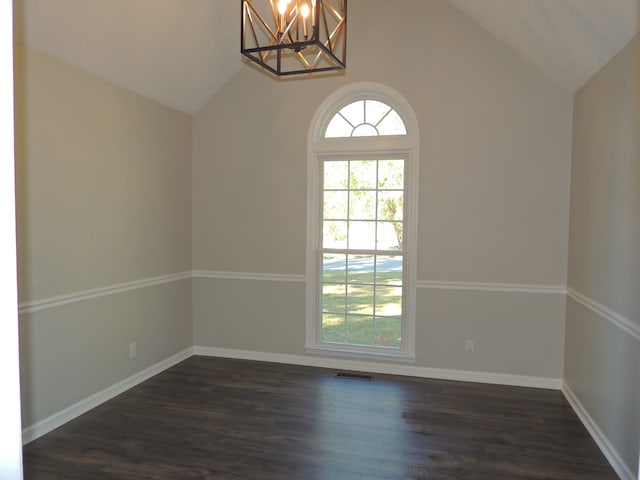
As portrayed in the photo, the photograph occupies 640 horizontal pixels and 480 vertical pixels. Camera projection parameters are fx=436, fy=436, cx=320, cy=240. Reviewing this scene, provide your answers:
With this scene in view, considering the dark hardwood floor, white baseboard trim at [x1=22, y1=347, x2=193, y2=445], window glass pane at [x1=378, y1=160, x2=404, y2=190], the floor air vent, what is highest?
window glass pane at [x1=378, y1=160, x2=404, y2=190]

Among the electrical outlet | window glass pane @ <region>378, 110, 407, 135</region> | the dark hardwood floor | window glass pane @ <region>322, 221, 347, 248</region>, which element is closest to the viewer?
the dark hardwood floor

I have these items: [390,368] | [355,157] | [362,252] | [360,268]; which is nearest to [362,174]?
[355,157]

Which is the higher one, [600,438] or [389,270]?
[389,270]

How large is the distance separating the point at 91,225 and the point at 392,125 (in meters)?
2.73

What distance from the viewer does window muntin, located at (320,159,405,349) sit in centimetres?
416

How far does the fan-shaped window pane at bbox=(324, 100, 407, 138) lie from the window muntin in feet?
0.89

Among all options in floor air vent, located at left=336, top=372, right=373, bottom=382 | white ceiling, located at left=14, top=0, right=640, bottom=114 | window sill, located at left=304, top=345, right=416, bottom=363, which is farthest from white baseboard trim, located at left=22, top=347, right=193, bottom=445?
white ceiling, located at left=14, top=0, right=640, bottom=114

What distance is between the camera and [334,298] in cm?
434

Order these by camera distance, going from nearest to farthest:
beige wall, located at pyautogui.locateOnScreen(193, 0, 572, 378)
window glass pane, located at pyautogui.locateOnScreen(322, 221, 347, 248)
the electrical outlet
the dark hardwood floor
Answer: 1. the dark hardwood floor
2. beige wall, located at pyautogui.locateOnScreen(193, 0, 572, 378)
3. the electrical outlet
4. window glass pane, located at pyautogui.locateOnScreen(322, 221, 347, 248)

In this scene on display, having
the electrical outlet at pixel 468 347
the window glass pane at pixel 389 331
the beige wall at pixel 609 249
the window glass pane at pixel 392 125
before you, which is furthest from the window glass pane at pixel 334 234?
the beige wall at pixel 609 249

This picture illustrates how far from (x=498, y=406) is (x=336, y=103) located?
118 inches

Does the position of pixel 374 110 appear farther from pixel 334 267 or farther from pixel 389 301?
pixel 389 301

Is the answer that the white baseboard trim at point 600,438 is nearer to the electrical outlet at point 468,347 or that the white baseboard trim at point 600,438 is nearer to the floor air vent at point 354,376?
the electrical outlet at point 468,347

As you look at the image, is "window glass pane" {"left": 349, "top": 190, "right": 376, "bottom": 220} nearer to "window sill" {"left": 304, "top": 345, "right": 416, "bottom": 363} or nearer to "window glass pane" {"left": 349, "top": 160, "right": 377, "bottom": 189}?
"window glass pane" {"left": 349, "top": 160, "right": 377, "bottom": 189}
